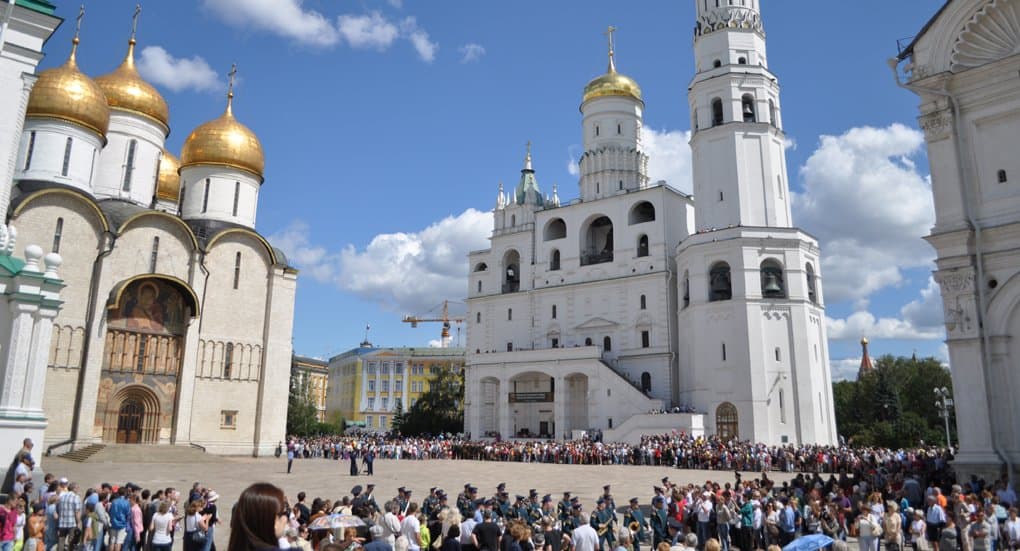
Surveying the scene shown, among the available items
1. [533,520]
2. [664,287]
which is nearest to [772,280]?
[664,287]

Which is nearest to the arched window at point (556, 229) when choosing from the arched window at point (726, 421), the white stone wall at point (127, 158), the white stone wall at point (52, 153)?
the arched window at point (726, 421)

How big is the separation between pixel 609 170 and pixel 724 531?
37.7 meters

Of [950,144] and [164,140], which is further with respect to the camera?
[164,140]

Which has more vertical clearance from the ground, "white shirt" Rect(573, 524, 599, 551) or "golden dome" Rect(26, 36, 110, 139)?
"golden dome" Rect(26, 36, 110, 139)

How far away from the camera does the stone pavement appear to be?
58.6ft

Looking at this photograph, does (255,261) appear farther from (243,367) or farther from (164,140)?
(164,140)

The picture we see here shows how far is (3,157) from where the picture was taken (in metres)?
17.3

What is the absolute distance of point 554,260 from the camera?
45.4 metres

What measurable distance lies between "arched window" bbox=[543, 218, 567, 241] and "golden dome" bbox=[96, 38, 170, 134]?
24181mm

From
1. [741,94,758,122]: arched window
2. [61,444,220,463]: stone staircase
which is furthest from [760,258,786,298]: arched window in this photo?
[61,444,220,463]: stone staircase

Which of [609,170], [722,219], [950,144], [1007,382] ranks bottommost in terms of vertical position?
[1007,382]

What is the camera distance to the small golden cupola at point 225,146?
3180 centimetres

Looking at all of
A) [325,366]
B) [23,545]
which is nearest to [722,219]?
[23,545]

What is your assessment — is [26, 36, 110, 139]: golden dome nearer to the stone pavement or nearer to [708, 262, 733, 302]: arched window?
the stone pavement
